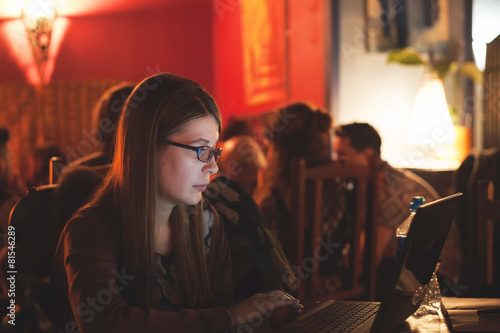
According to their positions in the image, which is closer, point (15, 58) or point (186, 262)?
point (186, 262)

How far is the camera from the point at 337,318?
3.93 ft

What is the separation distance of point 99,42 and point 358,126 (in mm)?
4632

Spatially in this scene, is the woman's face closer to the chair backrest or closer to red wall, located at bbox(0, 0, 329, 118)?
Result: the chair backrest

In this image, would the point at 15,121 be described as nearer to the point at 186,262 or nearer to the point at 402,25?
the point at 402,25

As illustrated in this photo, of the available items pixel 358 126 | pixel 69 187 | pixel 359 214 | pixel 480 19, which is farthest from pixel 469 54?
pixel 69 187

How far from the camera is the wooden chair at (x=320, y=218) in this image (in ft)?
7.39

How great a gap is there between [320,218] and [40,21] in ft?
14.4

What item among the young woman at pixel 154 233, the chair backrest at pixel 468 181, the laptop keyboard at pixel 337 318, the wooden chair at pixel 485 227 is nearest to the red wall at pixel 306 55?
the chair backrest at pixel 468 181

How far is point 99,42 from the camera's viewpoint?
21.5 ft

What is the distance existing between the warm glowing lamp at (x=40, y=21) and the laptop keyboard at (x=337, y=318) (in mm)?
5119

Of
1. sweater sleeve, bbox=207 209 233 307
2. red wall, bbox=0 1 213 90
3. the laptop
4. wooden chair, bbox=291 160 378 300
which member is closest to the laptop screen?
the laptop

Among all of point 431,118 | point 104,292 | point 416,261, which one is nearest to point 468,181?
point 431,118

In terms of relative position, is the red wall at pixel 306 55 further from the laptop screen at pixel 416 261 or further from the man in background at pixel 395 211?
the laptop screen at pixel 416 261

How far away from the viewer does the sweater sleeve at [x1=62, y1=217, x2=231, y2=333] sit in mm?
1055
